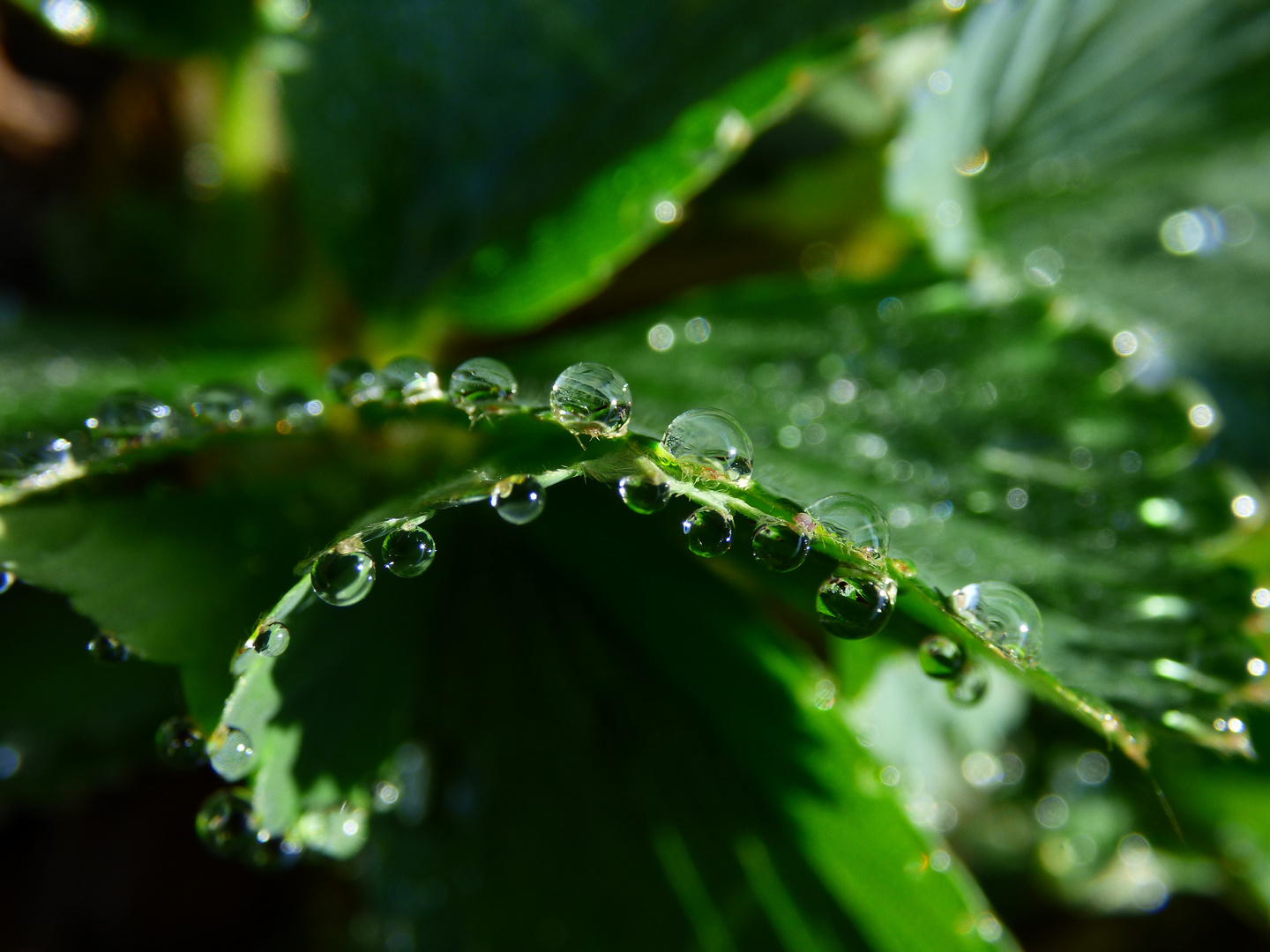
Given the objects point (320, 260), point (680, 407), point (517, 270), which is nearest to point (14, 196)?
point (320, 260)

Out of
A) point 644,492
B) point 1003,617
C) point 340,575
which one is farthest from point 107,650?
point 1003,617

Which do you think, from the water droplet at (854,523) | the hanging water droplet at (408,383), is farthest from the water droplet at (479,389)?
the water droplet at (854,523)

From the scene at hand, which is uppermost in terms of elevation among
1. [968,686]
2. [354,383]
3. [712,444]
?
[354,383]

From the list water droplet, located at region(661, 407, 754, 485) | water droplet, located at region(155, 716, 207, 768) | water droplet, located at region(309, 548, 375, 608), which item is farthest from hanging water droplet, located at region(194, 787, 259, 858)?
water droplet, located at region(661, 407, 754, 485)

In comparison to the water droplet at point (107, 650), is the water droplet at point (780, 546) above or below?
below

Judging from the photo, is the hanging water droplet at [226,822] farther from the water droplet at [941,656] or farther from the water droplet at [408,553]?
the water droplet at [941,656]

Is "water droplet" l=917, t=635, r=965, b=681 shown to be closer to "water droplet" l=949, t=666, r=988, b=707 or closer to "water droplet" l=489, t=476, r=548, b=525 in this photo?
"water droplet" l=949, t=666, r=988, b=707

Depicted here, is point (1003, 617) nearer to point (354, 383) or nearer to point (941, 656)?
point (941, 656)
